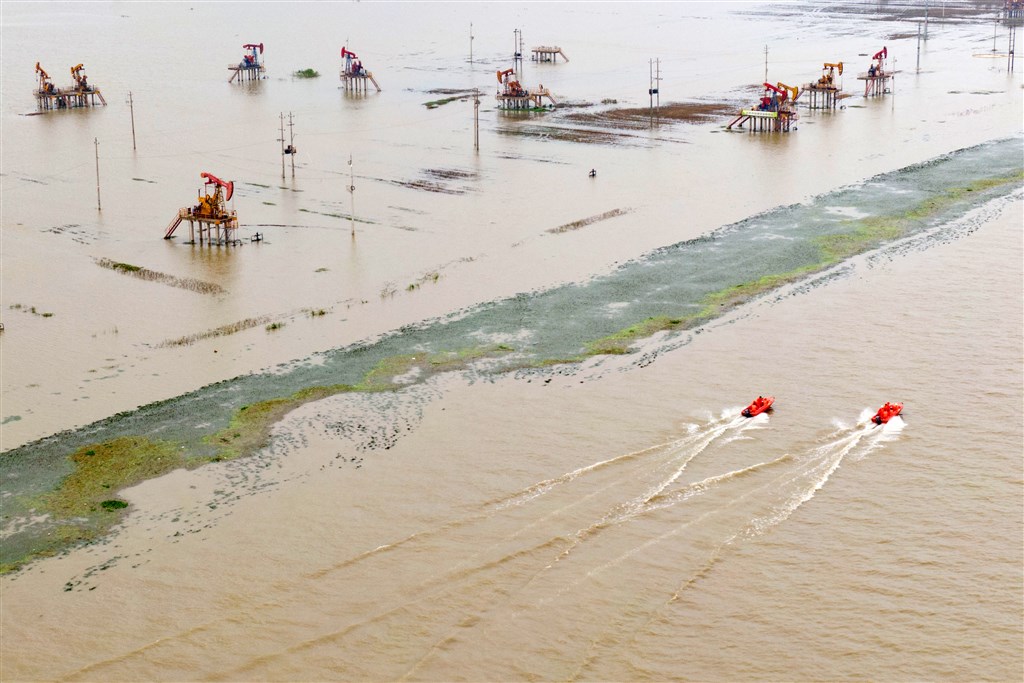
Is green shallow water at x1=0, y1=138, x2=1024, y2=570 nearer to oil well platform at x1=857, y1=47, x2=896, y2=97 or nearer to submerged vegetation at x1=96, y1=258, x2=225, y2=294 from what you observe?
submerged vegetation at x1=96, y1=258, x2=225, y2=294

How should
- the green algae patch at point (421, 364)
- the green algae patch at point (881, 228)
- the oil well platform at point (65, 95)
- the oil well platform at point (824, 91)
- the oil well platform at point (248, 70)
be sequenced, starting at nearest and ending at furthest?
the green algae patch at point (421, 364)
the green algae patch at point (881, 228)
the oil well platform at point (824, 91)
the oil well platform at point (65, 95)
the oil well platform at point (248, 70)

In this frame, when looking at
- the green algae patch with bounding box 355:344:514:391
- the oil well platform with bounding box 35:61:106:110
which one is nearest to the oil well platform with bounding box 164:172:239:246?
the green algae patch with bounding box 355:344:514:391

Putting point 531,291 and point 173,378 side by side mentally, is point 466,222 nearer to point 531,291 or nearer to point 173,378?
point 531,291

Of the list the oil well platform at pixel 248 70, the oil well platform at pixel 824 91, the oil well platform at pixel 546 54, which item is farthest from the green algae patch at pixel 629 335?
the oil well platform at pixel 546 54

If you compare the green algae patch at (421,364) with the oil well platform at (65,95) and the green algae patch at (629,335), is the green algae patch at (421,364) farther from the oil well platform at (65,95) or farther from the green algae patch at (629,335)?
the oil well platform at (65,95)

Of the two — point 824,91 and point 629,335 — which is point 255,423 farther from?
point 824,91

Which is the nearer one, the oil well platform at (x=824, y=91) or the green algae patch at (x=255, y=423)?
the green algae patch at (x=255, y=423)

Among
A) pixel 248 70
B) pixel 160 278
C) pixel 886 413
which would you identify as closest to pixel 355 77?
pixel 248 70
